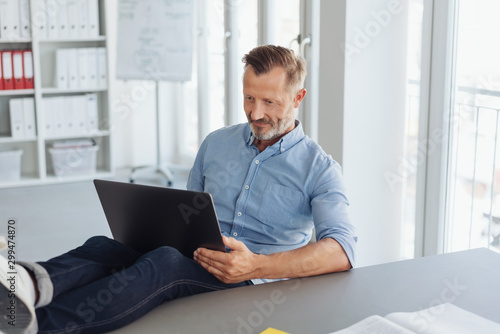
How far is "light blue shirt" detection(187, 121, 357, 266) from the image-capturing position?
1.86 m

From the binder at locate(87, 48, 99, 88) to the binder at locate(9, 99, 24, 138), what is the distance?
0.53 meters

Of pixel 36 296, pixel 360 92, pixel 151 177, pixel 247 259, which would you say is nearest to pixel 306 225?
pixel 247 259

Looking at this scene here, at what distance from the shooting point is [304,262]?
1611mm

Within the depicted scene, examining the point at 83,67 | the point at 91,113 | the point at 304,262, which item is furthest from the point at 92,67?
the point at 304,262

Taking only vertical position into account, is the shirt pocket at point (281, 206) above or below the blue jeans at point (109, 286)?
above

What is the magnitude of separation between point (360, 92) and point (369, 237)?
2.27 feet

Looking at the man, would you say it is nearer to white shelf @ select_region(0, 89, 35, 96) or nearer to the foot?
the foot

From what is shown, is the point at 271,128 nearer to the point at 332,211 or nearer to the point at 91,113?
the point at 332,211

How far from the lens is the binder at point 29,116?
4660mm

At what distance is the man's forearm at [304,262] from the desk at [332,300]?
0.06 meters

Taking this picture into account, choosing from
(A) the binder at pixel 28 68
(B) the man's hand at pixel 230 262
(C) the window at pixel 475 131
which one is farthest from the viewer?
(A) the binder at pixel 28 68

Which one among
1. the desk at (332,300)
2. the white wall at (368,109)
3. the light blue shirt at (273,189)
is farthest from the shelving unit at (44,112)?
the desk at (332,300)

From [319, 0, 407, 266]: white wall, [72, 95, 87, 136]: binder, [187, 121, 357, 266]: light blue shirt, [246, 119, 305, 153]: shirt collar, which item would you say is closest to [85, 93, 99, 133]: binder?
[72, 95, 87, 136]: binder

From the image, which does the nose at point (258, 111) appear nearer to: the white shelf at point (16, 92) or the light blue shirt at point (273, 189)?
the light blue shirt at point (273, 189)
